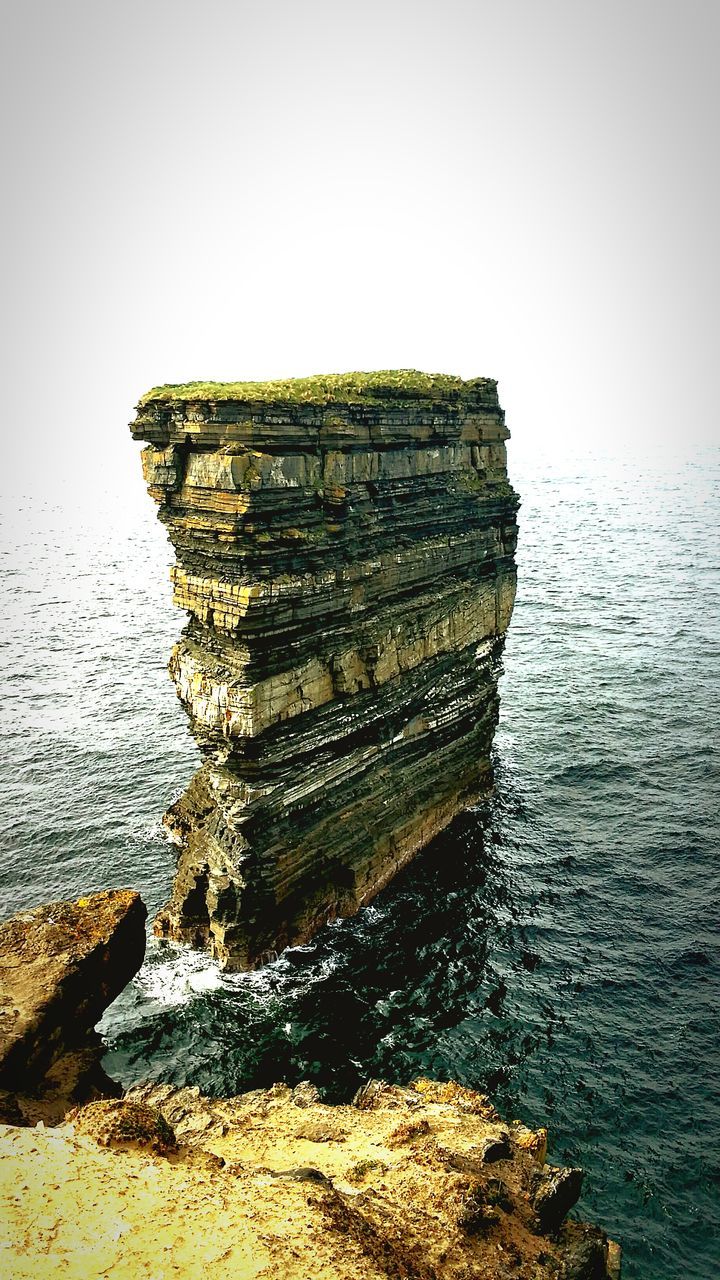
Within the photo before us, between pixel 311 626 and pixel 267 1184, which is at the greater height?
pixel 311 626

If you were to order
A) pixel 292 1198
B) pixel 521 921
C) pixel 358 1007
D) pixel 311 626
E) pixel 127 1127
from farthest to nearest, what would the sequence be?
pixel 521 921 → pixel 311 626 → pixel 358 1007 → pixel 127 1127 → pixel 292 1198

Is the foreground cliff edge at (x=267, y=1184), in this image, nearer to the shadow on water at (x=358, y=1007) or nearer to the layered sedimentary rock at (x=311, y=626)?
the shadow on water at (x=358, y=1007)

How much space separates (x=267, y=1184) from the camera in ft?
35.9

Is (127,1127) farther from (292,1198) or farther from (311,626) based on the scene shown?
(311,626)

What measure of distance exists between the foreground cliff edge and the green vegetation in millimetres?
14181

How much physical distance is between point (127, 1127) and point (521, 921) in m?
14.5

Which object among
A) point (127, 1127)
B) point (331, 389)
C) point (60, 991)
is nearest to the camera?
point (127, 1127)

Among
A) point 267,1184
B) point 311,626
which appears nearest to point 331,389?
point 311,626

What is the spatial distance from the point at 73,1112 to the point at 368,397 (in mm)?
18899

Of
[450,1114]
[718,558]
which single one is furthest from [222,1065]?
[718,558]

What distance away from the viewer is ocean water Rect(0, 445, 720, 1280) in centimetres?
1694

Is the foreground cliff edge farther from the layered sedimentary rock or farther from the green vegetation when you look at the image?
the green vegetation

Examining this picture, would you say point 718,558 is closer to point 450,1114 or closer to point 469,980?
point 469,980

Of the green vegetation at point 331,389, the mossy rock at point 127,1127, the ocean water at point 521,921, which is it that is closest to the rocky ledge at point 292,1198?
the mossy rock at point 127,1127
